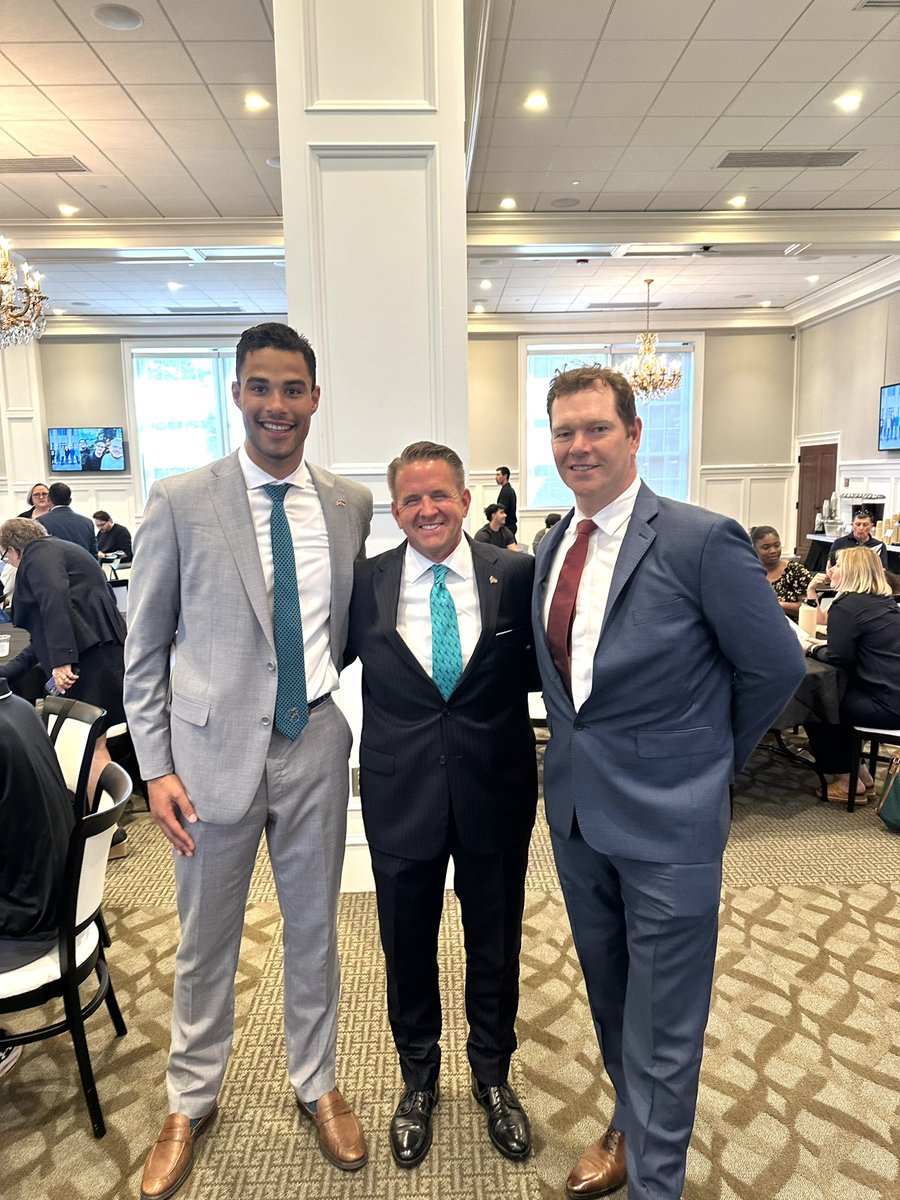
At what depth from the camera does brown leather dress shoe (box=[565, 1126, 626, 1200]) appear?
1.70m

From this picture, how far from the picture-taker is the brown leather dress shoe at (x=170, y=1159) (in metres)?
1.70

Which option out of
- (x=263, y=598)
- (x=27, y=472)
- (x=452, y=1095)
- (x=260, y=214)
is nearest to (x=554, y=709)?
(x=263, y=598)

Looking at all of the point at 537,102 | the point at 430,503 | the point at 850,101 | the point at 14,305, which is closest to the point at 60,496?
the point at 14,305

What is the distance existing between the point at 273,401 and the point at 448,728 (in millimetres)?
803

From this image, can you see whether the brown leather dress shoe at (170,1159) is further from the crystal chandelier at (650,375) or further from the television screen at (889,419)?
the television screen at (889,419)

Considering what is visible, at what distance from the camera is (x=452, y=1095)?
201 cm

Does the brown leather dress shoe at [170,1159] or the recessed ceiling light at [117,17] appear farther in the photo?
the recessed ceiling light at [117,17]

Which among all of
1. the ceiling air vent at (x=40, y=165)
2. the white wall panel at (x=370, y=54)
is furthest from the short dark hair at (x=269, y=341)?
the ceiling air vent at (x=40, y=165)

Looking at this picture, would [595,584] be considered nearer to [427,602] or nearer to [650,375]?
[427,602]

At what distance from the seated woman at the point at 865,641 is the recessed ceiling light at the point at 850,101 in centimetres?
401

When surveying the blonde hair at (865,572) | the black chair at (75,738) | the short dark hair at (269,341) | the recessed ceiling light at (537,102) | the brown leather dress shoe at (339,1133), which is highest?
the recessed ceiling light at (537,102)

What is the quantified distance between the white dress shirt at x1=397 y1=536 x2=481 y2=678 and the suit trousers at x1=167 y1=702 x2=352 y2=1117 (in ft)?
0.91

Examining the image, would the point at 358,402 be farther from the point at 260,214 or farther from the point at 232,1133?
the point at 260,214

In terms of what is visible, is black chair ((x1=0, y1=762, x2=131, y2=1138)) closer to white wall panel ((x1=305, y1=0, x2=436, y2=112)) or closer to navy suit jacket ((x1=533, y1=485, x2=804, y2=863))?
navy suit jacket ((x1=533, y1=485, x2=804, y2=863))
